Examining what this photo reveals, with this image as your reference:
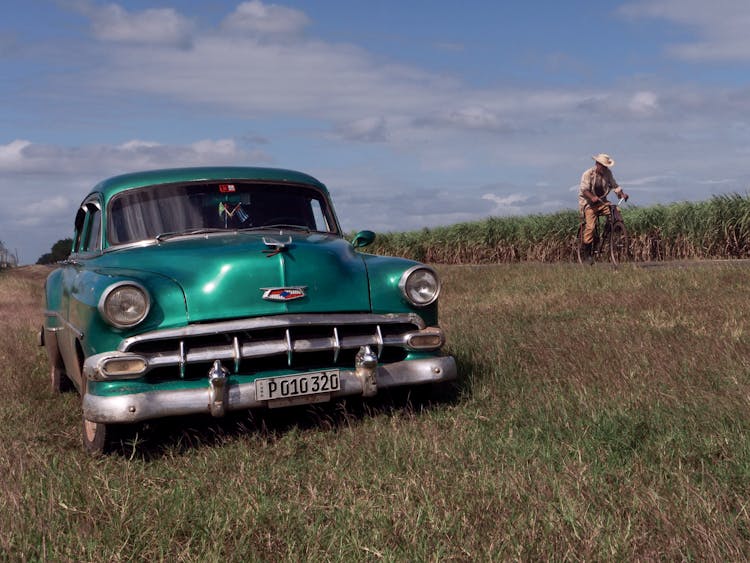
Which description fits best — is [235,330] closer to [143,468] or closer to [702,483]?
[143,468]

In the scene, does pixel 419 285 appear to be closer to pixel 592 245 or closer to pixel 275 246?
pixel 275 246

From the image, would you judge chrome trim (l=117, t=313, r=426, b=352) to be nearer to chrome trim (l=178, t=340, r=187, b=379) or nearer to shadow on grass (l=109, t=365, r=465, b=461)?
chrome trim (l=178, t=340, r=187, b=379)

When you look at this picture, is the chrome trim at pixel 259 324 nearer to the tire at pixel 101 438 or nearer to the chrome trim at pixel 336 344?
the chrome trim at pixel 336 344

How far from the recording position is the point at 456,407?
17.6 feet

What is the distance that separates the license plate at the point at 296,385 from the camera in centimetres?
466

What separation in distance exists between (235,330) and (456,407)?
160 centimetres

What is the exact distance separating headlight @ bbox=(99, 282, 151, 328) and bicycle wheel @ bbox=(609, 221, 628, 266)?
40.7ft

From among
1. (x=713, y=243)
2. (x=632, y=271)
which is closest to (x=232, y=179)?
(x=632, y=271)

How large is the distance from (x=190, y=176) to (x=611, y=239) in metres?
11.3

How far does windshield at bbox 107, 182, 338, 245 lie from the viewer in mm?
5773

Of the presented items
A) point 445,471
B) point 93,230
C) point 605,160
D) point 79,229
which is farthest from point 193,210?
point 605,160

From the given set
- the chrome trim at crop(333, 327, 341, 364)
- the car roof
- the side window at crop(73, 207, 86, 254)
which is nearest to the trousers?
the car roof

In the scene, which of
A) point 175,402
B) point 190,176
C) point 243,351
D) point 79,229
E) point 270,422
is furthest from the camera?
point 79,229

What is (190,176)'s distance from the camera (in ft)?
19.6
